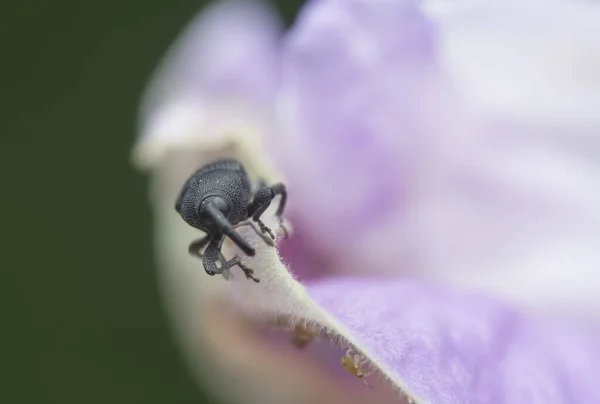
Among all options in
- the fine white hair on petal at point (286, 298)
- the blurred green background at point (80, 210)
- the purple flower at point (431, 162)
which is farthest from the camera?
the blurred green background at point (80, 210)

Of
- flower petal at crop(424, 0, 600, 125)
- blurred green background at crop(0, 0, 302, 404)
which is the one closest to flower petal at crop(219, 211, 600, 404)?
flower petal at crop(424, 0, 600, 125)

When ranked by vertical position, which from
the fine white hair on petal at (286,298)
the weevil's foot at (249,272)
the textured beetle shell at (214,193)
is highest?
the textured beetle shell at (214,193)

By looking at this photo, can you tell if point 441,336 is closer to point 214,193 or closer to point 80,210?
point 214,193

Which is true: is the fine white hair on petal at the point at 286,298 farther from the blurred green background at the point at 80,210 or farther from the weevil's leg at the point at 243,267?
the blurred green background at the point at 80,210

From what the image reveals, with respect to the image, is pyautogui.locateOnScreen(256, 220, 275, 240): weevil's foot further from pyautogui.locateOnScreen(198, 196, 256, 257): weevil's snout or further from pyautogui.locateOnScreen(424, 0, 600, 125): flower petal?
pyautogui.locateOnScreen(424, 0, 600, 125): flower petal

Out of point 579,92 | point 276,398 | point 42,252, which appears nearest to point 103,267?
point 42,252

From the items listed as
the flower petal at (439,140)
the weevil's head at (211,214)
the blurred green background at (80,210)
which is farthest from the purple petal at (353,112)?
the blurred green background at (80,210)
